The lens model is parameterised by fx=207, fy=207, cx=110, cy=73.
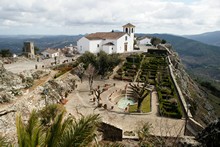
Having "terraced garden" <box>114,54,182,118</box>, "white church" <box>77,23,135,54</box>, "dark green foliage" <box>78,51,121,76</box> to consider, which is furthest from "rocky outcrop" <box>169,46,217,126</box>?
"white church" <box>77,23,135,54</box>

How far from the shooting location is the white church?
50500mm

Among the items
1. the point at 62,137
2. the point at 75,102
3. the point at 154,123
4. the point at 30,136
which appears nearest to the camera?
the point at 30,136

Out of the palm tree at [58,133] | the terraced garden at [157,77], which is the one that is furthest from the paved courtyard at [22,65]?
the palm tree at [58,133]

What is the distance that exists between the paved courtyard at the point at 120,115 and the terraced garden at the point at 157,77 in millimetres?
965

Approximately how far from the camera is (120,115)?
72.6 ft

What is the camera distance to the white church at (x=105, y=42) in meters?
50.5

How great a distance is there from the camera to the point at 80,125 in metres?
5.67

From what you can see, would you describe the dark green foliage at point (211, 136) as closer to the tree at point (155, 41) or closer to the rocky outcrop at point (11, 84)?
the rocky outcrop at point (11, 84)

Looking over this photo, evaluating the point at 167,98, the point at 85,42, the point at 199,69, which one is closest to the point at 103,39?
the point at 85,42

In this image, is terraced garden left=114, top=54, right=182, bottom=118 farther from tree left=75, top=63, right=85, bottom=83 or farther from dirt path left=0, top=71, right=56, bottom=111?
dirt path left=0, top=71, right=56, bottom=111

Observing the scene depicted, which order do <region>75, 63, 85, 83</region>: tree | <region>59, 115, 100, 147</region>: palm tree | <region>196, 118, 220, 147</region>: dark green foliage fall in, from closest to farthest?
<region>59, 115, 100, 147</region>: palm tree
<region>196, 118, 220, 147</region>: dark green foliage
<region>75, 63, 85, 83</region>: tree

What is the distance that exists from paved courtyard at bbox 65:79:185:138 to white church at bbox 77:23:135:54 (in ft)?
72.6

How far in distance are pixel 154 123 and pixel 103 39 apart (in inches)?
1391

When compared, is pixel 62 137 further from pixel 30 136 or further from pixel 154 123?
pixel 154 123
